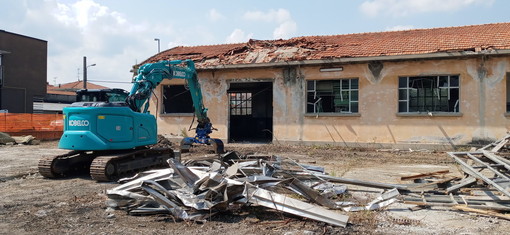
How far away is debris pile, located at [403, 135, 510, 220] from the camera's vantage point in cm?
599

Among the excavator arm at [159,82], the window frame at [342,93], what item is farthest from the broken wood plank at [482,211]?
the window frame at [342,93]

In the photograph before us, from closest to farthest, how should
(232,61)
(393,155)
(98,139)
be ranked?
(98,139)
(393,155)
(232,61)

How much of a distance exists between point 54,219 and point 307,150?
455 inches

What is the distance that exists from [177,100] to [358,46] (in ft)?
31.0

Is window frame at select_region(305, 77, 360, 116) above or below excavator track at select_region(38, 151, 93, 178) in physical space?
above

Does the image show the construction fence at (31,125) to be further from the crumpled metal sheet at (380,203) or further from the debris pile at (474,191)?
the crumpled metal sheet at (380,203)

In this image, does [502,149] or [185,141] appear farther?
[185,141]

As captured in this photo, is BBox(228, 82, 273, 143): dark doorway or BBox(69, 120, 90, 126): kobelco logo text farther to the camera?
BBox(228, 82, 273, 143): dark doorway

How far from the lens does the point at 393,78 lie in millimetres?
16562

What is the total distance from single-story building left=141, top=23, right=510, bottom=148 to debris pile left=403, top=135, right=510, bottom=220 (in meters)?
7.94

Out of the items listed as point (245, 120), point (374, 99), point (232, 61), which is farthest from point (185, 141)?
point (245, 120)

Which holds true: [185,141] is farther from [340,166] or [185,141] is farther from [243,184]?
[243,184]

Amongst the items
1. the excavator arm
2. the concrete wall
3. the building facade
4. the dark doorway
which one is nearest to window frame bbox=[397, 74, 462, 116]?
the concrete wall

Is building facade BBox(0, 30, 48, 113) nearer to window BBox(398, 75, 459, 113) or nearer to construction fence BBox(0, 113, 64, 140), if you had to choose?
construction fence BBox(0, 113, 64, 140)
